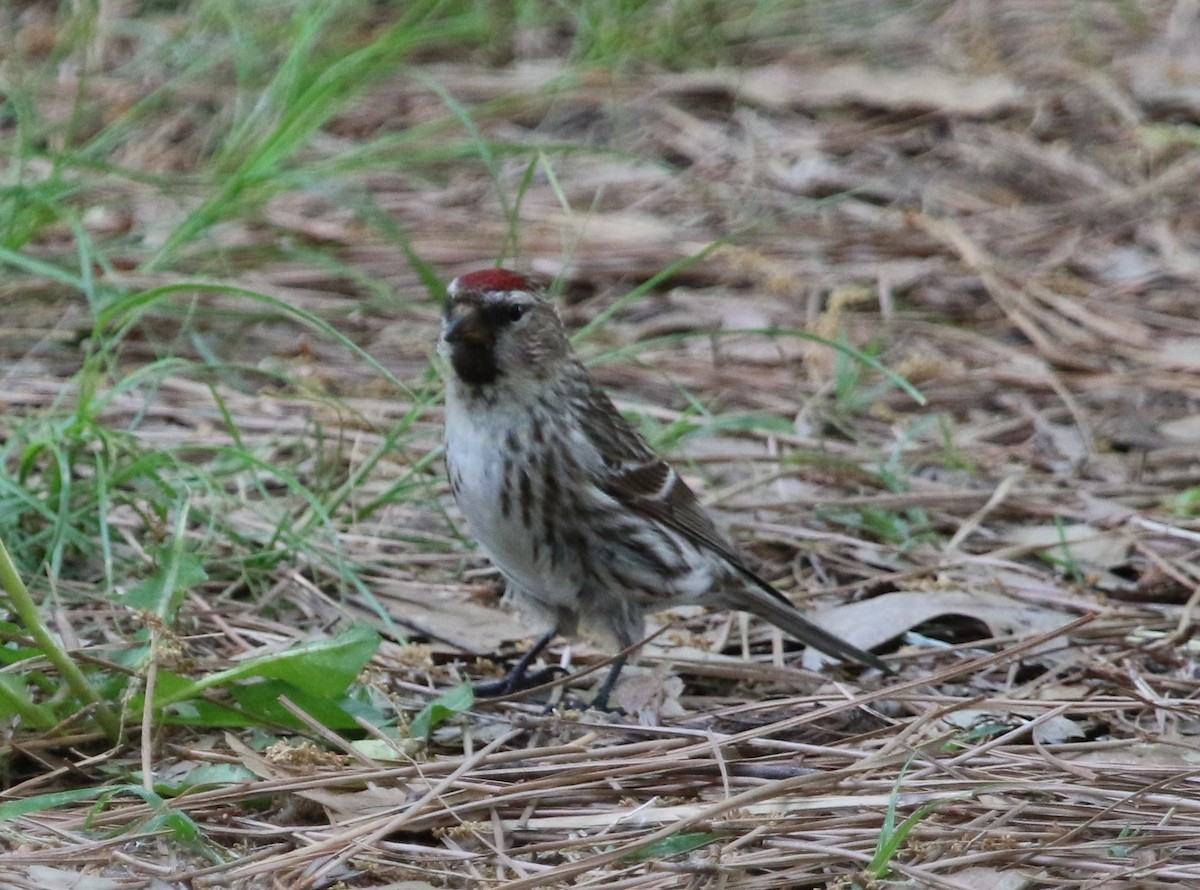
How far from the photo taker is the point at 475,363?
4.11 meters

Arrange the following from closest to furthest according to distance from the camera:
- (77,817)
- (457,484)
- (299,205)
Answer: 1. (77,817)
2. (457,484)
3. (299,205)

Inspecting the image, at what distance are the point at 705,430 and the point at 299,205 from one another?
91.7 inches

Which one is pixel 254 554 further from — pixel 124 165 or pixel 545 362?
pixel 124 165

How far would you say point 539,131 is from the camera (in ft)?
23.9

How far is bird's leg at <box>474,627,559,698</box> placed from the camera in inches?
162

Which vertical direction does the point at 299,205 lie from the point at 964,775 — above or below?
above

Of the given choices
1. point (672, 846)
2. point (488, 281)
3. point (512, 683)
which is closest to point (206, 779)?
point (672, 846)

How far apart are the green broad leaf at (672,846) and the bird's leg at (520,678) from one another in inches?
42.7

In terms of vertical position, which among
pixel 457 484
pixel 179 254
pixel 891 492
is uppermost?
pixel 179 254

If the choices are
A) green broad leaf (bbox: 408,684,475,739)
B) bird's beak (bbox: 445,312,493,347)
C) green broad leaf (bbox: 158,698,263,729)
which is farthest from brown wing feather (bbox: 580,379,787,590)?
green broad leaf (bbox: 158,698,263,729)

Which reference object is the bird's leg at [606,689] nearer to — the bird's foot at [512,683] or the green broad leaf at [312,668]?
the bird's foot at [512,683]

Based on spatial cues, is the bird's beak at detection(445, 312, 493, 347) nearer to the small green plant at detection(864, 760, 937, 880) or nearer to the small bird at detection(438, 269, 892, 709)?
the small bird at detection(438, 269, 892, 709)

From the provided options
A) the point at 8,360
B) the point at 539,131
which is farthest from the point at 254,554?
the point at 539,131

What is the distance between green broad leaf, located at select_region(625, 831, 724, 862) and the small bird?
40.1 inches
